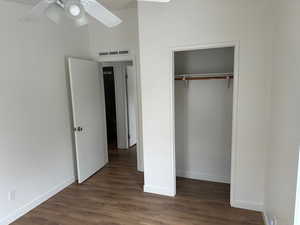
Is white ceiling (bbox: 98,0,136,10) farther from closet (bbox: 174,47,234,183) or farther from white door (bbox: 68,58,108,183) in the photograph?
closet (bbox: 174,47,234,183)

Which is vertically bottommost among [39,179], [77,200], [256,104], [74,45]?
[77,200]

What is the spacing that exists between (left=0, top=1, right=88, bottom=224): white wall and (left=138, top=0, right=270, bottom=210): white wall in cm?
137

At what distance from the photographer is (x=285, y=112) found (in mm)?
1658

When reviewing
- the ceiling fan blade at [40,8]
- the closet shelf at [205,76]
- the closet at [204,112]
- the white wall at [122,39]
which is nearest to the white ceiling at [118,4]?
the white wall at [122,39]

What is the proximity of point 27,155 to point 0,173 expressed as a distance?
1.24 feet

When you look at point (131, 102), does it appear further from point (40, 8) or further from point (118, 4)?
point (40, 8)

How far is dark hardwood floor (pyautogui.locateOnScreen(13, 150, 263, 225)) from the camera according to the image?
250cm

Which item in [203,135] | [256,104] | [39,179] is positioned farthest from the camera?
[203,135]

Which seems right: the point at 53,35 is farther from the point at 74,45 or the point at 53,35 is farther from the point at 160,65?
the point at 160,65

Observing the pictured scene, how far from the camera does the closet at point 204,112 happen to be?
316 cm

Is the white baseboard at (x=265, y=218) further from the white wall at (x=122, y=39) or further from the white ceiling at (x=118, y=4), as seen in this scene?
the white ceiling at (x=118, y=4)

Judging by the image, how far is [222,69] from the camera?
3172 millimetres

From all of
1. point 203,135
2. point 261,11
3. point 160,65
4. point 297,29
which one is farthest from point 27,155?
point 261,11

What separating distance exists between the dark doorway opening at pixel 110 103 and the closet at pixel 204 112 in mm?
2546
